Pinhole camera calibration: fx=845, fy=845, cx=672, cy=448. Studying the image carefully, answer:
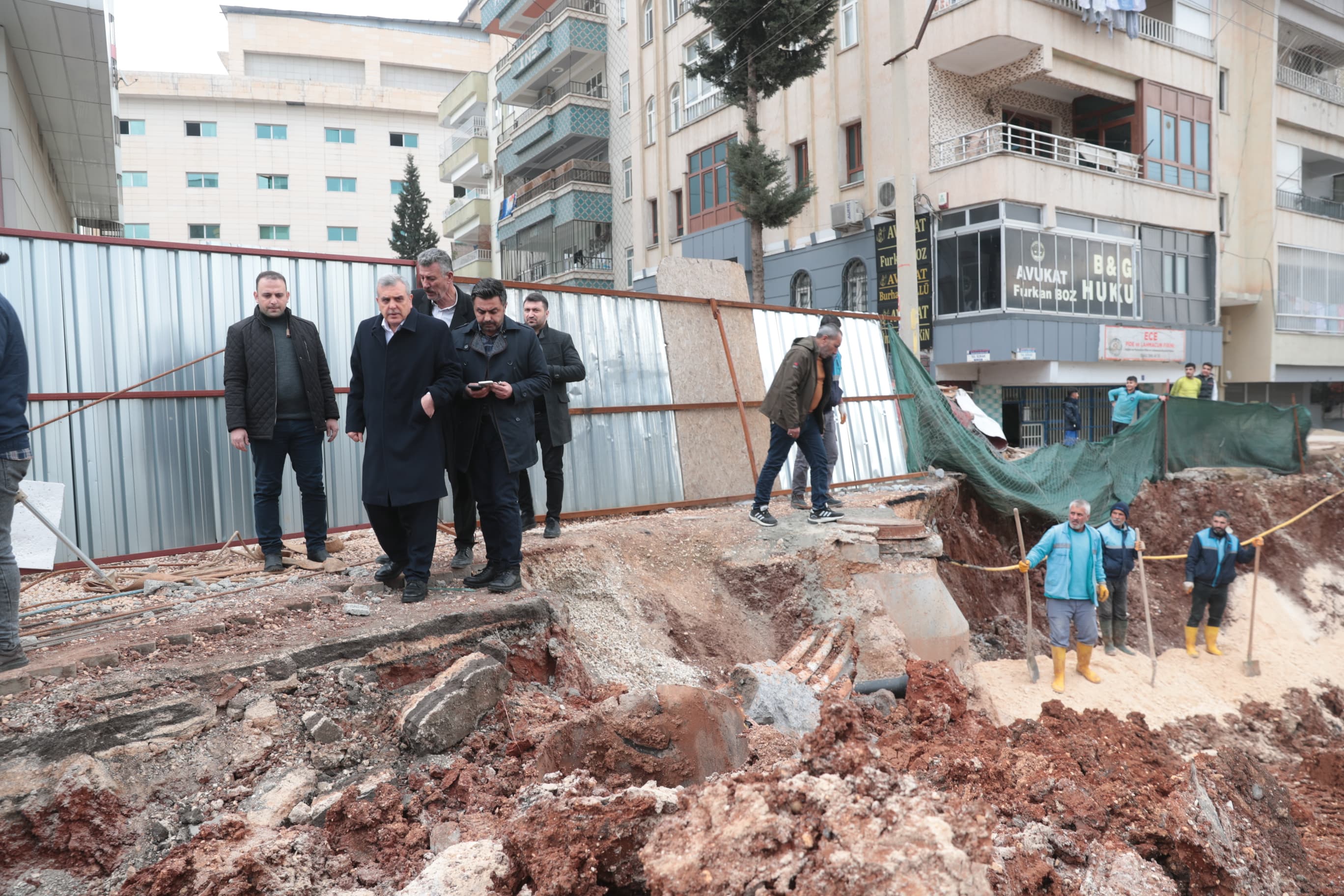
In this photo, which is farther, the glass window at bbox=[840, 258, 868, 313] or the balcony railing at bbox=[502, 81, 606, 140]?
the balcony railing at bbox=[502, 81, 606, 140]

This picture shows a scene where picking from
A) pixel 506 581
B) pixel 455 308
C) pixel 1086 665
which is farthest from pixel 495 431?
pixel 1086 665

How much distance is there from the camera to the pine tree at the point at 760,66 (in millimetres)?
18297

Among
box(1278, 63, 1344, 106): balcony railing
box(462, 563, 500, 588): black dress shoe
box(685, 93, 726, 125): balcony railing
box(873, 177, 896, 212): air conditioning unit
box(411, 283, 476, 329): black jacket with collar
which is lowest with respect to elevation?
box(462, 563, 500, 588): black dress shoe

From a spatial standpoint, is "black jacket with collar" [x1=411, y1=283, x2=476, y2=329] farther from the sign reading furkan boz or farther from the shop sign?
the shop sign

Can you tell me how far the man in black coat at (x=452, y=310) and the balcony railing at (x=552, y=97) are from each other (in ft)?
85.1

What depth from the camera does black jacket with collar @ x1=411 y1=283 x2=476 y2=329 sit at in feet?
18.5

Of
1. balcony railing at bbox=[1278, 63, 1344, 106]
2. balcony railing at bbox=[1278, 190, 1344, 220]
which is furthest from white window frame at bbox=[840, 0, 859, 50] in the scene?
balcony railing at bbox=[1278, 190, 1344, 220]

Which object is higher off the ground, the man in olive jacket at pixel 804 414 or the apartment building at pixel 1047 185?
the apartment building at pixel 1047 185

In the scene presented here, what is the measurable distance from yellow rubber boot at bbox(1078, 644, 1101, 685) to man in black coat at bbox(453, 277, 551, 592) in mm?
6876

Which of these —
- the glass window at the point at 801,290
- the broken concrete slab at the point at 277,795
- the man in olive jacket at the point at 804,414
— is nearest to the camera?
the broken concrete slab at the point at 277,795

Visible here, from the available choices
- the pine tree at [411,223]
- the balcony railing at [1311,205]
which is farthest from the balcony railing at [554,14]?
the balcony railing at [1311,205]

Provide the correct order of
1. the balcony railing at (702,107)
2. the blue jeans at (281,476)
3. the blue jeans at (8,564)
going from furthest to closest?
1. the balcony railing at (702,107)
2. the blue jeans at (281,476)
3. the blue jeans at (8,564)

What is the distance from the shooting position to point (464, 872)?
280cm

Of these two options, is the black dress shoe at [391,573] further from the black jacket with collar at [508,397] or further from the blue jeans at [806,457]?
the blue jeans at [806,457]
